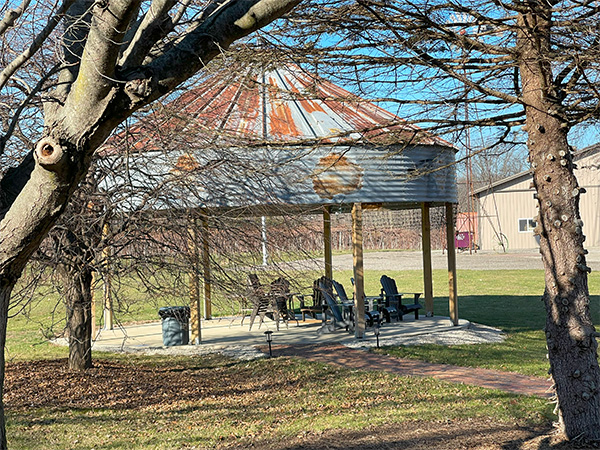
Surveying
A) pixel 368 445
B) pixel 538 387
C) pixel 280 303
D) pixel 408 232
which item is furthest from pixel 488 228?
pixel 368 445


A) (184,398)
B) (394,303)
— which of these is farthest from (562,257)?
(394,303)

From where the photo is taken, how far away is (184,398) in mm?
8453

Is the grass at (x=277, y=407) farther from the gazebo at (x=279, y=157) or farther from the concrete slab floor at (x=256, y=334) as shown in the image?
the gazebo at (x=279, y=157)

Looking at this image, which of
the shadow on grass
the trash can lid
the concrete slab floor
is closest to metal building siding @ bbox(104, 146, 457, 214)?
the trash can lid

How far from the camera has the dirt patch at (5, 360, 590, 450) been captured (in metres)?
6.09

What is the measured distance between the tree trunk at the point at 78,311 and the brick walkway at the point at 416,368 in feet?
10.9

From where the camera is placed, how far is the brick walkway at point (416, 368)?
8578 mm

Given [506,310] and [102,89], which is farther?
[506,310]

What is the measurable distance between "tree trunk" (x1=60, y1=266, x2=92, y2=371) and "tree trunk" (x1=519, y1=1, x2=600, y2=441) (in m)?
6.04

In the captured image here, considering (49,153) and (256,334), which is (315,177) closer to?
(256,334)

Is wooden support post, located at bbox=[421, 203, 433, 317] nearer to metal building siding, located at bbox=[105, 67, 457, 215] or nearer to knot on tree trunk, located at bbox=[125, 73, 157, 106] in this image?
metal building siding, located at bbox=[105, 67, 457, 215]

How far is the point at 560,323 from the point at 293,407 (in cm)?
346

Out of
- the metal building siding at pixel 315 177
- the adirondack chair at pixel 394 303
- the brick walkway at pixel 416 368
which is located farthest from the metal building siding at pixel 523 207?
the brick walkway at pixel 416 368

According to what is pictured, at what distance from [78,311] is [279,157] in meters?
4.30
